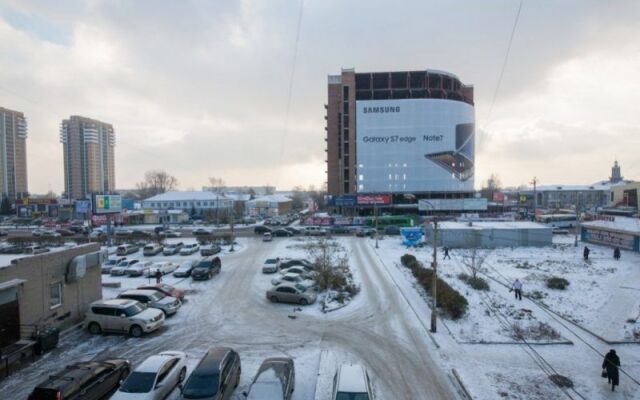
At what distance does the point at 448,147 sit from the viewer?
85.4 m

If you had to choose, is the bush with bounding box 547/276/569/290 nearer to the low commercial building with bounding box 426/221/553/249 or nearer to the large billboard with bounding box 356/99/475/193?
the low commercial building with bounding box 426/221/553/249

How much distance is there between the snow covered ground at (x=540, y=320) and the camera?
38.8 feet

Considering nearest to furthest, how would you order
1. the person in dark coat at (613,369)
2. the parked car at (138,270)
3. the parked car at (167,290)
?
1. the person in dark coat at (613,369)
2. the parked car at (167,290)
3. the parked car at (138,270)

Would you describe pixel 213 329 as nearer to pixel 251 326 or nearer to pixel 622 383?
pixel 251 326

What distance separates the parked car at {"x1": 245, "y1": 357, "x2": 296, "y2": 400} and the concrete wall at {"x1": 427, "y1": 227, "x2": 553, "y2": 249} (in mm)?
31077

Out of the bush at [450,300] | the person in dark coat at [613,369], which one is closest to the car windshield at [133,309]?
the bush at [450,300]

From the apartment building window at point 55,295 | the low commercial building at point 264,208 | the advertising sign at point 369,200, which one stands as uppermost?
the advertising sign at point 369,200

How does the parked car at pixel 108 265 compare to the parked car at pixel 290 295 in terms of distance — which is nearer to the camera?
the parked car at pixel 290 295

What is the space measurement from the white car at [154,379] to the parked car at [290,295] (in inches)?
355

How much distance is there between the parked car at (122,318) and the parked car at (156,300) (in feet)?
5.48

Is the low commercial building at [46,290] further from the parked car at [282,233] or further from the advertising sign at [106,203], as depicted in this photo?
the parked car at [282,233]

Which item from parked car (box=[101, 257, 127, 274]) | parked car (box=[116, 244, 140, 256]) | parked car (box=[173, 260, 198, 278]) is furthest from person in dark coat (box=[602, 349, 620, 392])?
parked car (box=[116, 244, 140, 256])

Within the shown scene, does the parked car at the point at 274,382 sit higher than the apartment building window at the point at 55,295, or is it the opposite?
the apartment building window at the point at 55,295

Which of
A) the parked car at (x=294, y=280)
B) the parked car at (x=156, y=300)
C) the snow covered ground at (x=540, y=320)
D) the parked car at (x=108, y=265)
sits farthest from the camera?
the parked car at (x=108, y=265)
